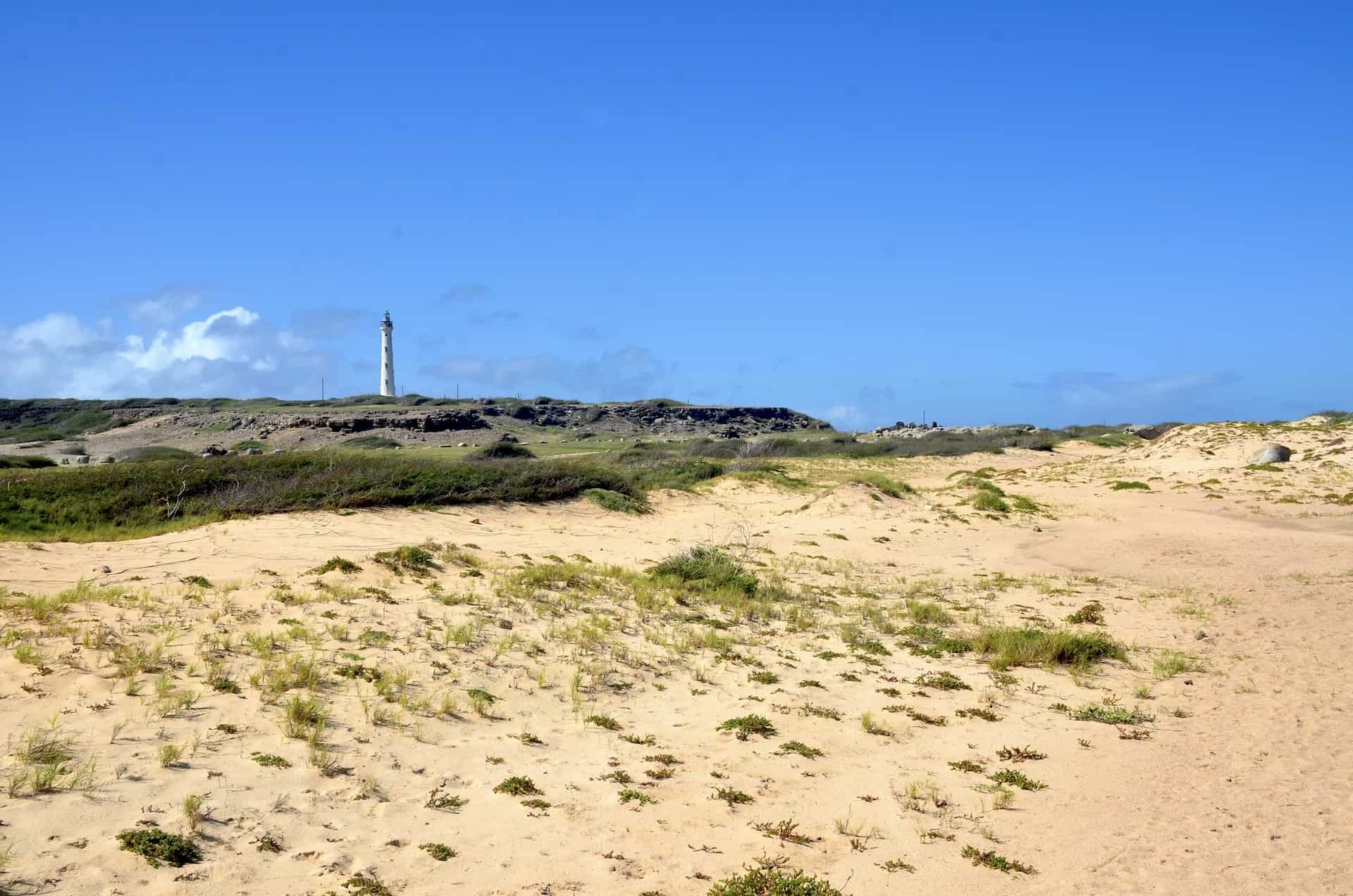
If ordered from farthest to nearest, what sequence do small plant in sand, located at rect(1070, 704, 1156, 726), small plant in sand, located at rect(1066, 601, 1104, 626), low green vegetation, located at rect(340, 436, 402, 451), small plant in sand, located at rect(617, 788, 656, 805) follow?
1. low green vegetation, located at rect(340, 436, 402, 451)
2. small plant in sand, located at rect(1066, 601, 1104, 626)
3. small plant in sand, located at rect(1070, 704, 1156, 726)
4. small plant in sand, located at rect(617, 788, 656, 805)

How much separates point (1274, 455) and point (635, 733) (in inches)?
1560

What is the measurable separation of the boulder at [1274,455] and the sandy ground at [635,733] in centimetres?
2441

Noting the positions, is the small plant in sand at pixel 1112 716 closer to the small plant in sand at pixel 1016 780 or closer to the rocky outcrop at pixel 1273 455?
the small plant in sand at pixel 1016 780

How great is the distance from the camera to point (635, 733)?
8.37 meters

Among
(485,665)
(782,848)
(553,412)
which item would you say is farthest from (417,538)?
(553,412)

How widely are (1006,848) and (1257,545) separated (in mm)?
19044

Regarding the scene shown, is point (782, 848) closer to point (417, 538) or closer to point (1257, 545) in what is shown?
point (417, 538)

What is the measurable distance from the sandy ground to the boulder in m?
24.4

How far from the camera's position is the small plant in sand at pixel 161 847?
5.45 metres

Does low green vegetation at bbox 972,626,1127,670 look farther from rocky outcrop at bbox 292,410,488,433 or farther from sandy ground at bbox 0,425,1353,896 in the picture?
rocky outcrop at bbox 292,410,488,433

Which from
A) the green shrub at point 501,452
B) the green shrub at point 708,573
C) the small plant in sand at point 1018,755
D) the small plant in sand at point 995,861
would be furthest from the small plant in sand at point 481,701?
the green shrub at point 501,452

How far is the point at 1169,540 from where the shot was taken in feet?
74.8

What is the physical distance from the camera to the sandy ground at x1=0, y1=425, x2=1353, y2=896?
589 cm

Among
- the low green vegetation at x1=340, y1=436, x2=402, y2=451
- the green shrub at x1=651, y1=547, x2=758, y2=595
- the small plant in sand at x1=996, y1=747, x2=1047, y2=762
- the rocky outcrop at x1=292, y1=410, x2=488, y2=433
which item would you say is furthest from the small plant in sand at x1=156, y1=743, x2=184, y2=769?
the rocky outcrop at x1=292, y1=410, x2=488, y2=433
